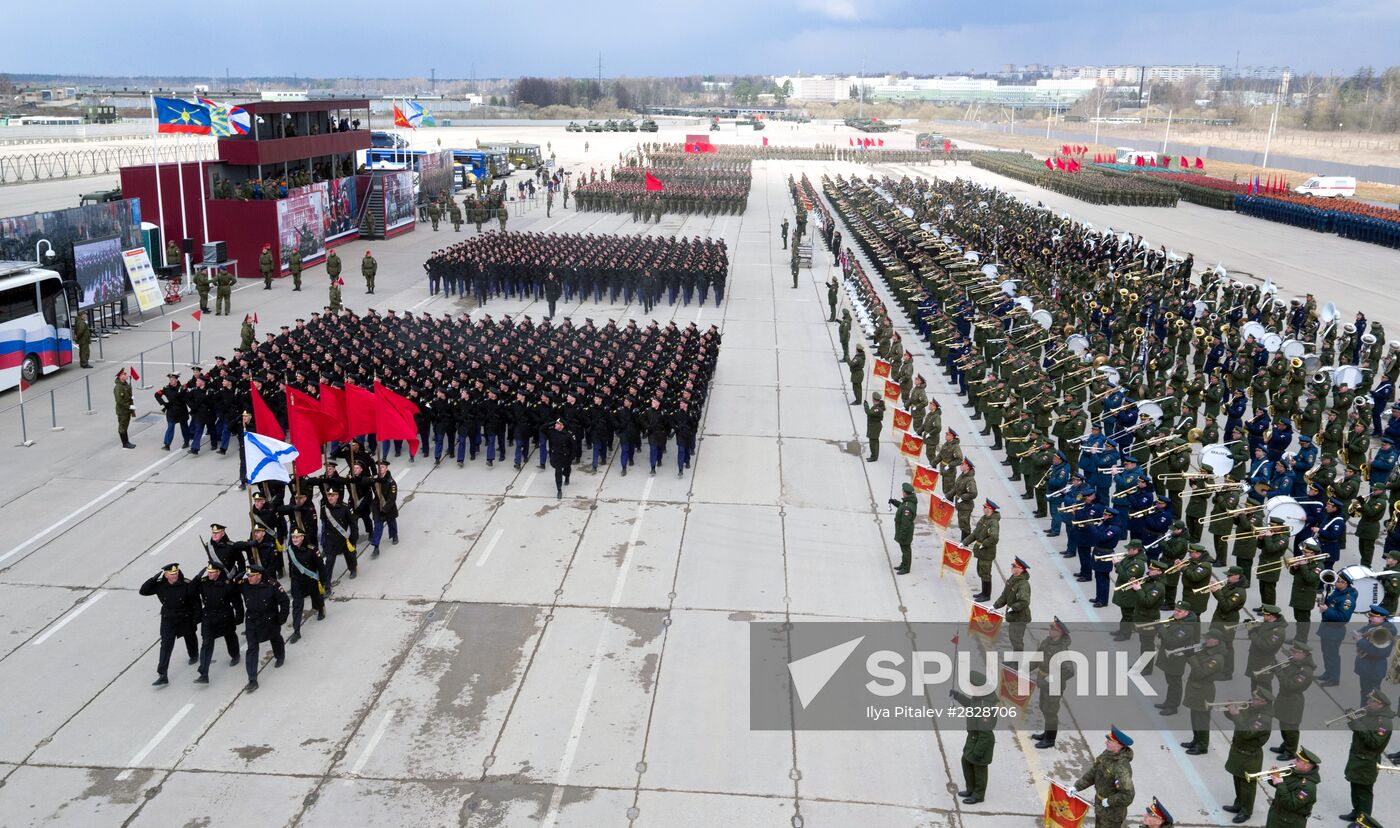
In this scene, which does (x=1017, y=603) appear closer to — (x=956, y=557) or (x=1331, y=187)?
(x=956, y=557)

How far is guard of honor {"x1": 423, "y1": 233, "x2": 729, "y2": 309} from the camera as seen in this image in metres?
31.2

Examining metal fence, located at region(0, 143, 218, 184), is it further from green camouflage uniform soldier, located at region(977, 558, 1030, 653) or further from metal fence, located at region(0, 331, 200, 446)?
green camouflage uniform soldier, located at region(977, 558, 1030, 653)

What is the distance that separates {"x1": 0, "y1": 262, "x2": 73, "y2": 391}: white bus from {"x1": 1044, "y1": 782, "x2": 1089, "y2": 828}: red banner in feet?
65.5

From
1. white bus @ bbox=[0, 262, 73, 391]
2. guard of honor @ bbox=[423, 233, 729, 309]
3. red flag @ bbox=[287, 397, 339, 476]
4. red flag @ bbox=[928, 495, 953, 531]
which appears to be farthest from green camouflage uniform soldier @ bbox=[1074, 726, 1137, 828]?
guard of honor @ bbox=[423, 233, 729, 309]

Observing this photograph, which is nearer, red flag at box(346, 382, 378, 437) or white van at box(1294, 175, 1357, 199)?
red flag at box(346, 382, 378, 437)

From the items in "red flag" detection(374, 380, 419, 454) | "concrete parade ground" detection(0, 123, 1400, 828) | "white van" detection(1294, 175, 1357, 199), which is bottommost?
"concrete parade ground" detection(0, 123, 1400, 828)

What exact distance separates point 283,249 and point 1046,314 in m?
24.3

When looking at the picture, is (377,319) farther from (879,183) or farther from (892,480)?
(879,183)

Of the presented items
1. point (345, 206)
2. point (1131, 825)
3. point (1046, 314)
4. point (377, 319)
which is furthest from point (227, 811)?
point (345, 206)

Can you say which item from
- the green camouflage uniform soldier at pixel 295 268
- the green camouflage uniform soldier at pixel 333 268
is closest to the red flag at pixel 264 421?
the green camouflage uniform soldier at pixel 333 268

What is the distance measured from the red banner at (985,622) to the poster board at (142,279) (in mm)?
23827

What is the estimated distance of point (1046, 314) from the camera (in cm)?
2281

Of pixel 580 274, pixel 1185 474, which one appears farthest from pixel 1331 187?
pixel 1185 474

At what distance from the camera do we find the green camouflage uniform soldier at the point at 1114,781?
27.0 feet
